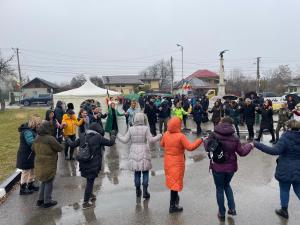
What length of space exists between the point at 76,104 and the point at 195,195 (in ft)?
55.4

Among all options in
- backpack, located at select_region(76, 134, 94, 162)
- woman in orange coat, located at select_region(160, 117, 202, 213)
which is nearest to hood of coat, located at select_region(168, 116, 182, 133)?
woman in orange coat, located at select_region(160, 117, 202, 213)

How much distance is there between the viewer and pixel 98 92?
78.2 feet

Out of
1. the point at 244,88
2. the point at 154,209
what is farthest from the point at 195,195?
the point at 244,88

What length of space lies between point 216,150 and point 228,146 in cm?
19

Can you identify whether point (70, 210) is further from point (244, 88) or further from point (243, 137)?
point (244, 88)

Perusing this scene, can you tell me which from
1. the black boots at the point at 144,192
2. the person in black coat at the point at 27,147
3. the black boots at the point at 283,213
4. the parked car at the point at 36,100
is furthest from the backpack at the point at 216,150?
the parked car at the point at 36,100

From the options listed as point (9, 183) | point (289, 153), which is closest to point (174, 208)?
point (289, 153)

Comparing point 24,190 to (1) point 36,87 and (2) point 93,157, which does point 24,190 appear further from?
(1) point 36,87

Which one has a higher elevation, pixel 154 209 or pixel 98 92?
pixel 98 92

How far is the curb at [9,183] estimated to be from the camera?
23.6 feet

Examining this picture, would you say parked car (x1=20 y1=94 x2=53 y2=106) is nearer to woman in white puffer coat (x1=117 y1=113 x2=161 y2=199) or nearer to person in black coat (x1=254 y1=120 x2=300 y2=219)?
woman in white puffer coat (x1=117 y1=113 x2=161 y2=199)

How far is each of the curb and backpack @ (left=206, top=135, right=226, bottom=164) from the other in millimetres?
4446

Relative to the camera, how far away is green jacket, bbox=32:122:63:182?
6285 mm

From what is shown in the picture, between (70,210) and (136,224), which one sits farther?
(70,210)
